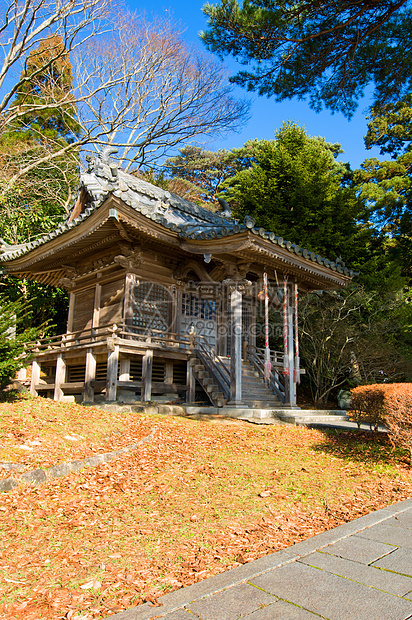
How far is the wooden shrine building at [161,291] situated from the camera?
11305 millimetres

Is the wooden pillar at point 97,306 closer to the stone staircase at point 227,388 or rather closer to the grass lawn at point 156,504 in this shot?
the stone staircase at point 227,388

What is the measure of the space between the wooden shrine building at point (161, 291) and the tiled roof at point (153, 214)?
0.13ft

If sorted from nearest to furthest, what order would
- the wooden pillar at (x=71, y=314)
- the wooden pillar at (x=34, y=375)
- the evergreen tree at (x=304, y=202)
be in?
the wooden pillar at (x=34, y=375)
the wooden pillar at (x=71, y=314)
the evergreen tree at (x=304, y=202)

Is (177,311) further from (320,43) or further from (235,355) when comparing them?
(320,43)

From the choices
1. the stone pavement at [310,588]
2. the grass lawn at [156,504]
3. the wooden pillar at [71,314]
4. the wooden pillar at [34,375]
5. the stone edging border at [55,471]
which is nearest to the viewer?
the stone pavement at [310,588]

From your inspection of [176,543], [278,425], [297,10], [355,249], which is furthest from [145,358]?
[355,249]

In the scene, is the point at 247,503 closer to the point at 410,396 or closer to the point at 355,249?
the point at 410,396

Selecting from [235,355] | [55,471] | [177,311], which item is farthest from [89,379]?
[55,471]

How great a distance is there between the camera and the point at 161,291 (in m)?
13.9

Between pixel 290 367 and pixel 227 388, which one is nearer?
pixel 227 388

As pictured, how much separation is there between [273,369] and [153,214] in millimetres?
5883

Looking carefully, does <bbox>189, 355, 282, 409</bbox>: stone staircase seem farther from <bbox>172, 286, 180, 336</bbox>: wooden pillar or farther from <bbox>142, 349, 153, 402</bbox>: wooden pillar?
<bbox>172, 286, 180, 336</bbox>: wooden pillar

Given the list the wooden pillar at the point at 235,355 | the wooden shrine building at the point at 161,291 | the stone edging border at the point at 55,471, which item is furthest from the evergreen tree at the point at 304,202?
the stone edging border at the point at 55,471

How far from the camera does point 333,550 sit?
337 cm
